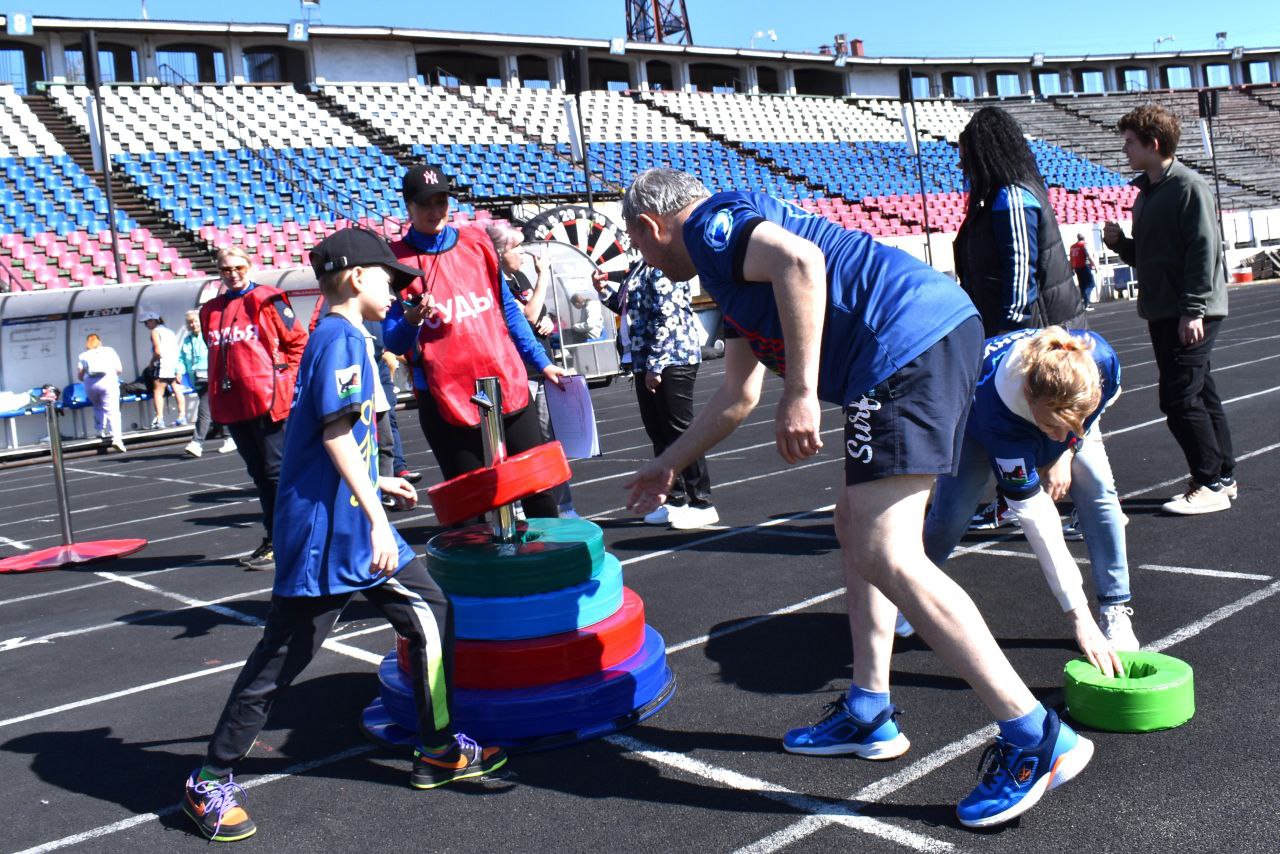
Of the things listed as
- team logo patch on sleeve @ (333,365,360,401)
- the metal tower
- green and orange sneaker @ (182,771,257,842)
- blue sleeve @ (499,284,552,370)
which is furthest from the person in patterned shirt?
the metal tower

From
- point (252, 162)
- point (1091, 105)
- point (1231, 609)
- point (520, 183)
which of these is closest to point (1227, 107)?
point (1091, 105)

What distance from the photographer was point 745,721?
370cm

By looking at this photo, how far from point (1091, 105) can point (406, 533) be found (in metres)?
55.7

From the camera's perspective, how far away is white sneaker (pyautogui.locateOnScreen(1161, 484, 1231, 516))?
19.3 ft

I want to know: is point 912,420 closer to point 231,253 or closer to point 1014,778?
point 1014,778

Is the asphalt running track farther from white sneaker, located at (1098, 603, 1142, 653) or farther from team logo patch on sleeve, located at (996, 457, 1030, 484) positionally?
team logo patch on sleeve, located at (996, 457, 1030, 484)

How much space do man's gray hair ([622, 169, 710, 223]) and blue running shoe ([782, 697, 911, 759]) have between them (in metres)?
1.52

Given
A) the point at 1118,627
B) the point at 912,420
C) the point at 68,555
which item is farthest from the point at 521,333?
the point at 68,555

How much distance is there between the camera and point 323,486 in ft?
10.7

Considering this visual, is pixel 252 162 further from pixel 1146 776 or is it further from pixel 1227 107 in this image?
pixel 1227 107

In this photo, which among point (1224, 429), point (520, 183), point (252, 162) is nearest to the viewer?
point (1224, 429)

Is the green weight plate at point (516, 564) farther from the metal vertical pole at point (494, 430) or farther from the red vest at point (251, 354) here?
the red vest at point (251, 354)

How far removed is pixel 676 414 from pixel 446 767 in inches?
162

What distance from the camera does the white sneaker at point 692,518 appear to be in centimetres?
698
